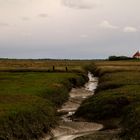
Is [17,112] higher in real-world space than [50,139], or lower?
higher

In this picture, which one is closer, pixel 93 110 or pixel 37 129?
pixel 37 129

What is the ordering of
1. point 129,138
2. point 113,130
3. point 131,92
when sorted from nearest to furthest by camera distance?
1. point 129,138
2. point 113,130
3. point 131,92

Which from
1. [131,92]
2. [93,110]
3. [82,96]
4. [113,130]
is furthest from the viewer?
[82,96]

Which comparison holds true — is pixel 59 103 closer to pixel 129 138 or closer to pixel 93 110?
pixel 93 110

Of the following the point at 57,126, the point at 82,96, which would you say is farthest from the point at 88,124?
the point at 82,96

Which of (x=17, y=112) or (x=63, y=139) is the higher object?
(x=17, y=112)

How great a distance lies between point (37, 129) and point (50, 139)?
1.11m

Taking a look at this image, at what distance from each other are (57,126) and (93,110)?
5.98m

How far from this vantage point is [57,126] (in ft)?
108

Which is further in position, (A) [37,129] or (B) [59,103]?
(B) [59,103]

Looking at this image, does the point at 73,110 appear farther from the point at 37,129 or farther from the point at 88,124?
the point at 37,129

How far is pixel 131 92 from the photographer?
41.2m

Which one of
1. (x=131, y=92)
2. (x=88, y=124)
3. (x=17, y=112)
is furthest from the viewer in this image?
(x=131, y=92)

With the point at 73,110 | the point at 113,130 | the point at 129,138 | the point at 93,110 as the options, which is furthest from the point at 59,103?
the point at 129,138
